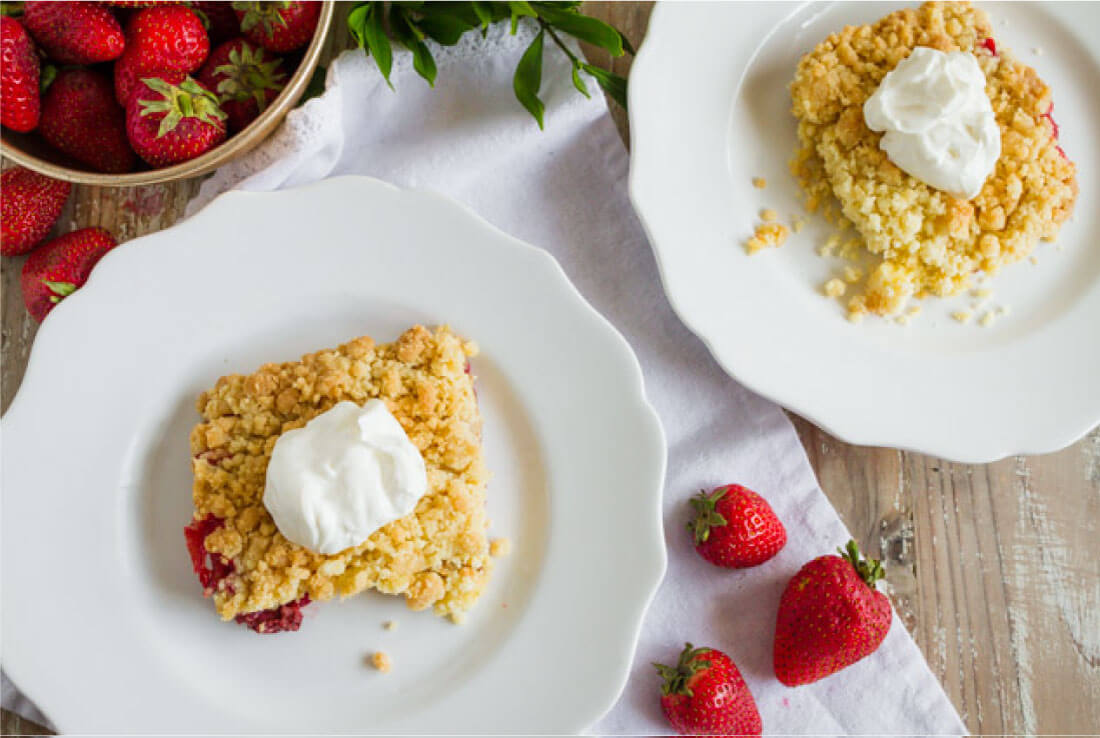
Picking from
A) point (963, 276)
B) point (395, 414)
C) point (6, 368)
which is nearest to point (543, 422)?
point (395, 414)

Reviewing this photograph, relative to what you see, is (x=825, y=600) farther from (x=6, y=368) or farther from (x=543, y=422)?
(x=6, y=368)

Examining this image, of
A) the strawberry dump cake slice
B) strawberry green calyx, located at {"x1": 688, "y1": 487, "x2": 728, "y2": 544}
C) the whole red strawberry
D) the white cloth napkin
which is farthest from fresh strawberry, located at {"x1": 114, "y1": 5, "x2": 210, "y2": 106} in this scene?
the whole red strawberry

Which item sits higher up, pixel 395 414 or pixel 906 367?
pixel 395 414

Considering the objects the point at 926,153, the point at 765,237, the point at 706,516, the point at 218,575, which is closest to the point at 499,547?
the point at 706,516

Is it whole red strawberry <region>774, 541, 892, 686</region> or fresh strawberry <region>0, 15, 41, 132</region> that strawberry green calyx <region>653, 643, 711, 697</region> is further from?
fresh strawberry <region>0, 15, 41, 132</region>

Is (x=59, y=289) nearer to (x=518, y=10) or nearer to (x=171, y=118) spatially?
(x=171, y=118)

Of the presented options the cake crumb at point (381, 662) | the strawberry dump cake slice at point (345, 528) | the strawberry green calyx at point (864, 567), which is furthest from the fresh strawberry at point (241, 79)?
the strawberry green calyx at point (864, 567)
